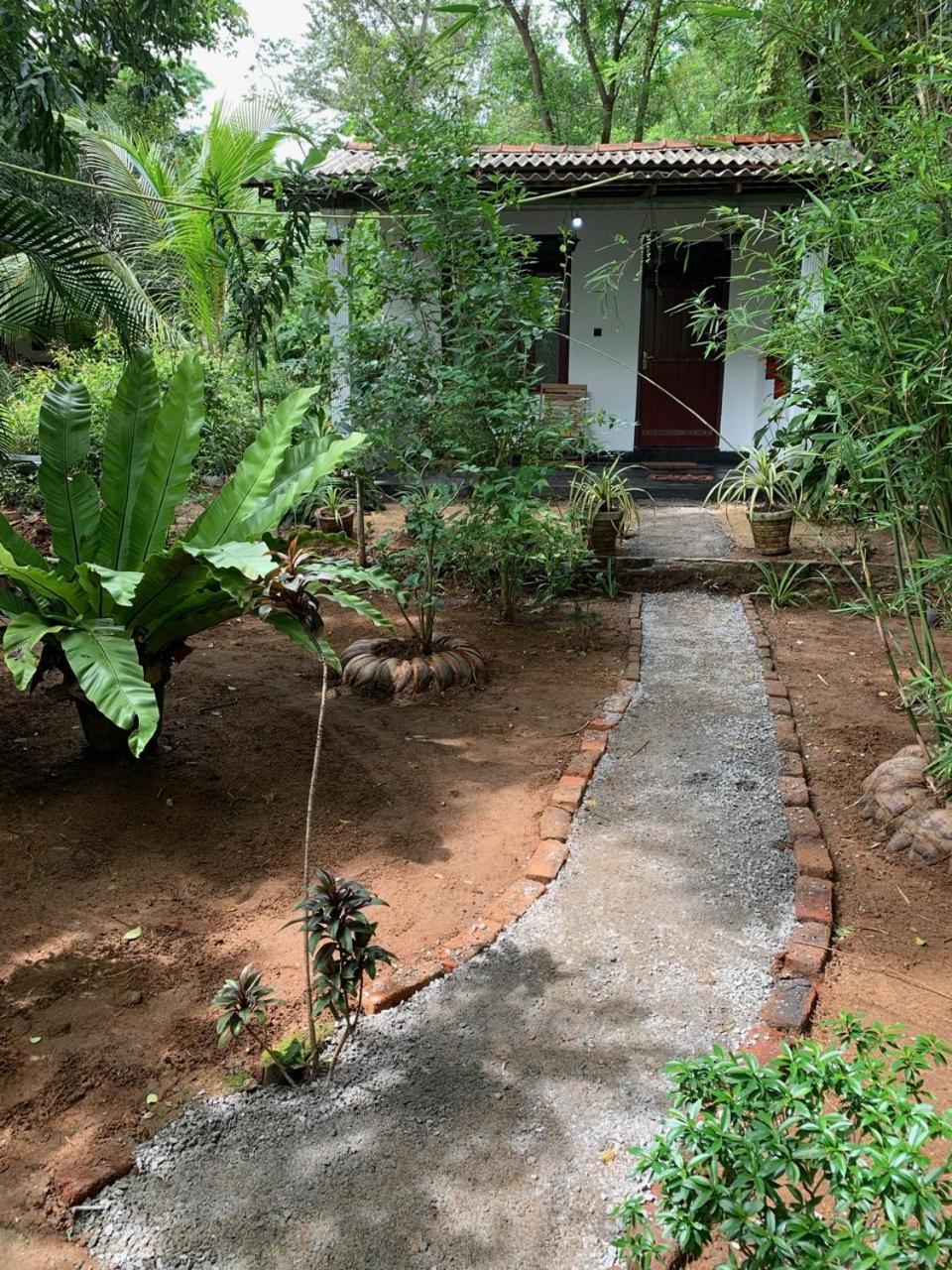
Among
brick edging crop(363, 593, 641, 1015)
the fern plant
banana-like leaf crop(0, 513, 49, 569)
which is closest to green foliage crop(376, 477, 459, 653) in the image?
brick edging crop(363, 593, 641, 1015)

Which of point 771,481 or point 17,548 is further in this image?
point 771,481

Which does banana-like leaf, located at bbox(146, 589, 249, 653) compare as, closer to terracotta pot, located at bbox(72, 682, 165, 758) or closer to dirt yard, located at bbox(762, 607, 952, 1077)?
terracotta pot, located at bbox(72, 682, 165, 758)

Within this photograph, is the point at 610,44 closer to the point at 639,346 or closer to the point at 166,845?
the point at 639,346

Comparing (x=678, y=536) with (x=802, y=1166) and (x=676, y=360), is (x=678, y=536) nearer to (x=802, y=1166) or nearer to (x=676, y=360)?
(x=676, y=360)

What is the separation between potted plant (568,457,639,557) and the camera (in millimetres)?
6645

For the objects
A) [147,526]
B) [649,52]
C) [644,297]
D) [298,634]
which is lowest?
[298,634]

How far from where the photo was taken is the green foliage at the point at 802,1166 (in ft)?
4.00

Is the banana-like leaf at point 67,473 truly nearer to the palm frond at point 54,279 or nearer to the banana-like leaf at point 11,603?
the banana-like leaf at point 11,603

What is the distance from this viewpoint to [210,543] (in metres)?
3.54

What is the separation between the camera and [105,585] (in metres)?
2.82

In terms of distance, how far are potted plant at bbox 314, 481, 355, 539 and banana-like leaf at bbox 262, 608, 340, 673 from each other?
173 inches

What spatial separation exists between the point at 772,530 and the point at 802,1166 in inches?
228

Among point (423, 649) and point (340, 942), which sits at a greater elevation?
point (340, 942)

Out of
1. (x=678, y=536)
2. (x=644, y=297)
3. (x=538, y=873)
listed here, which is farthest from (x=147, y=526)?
(x=644, y=297)
